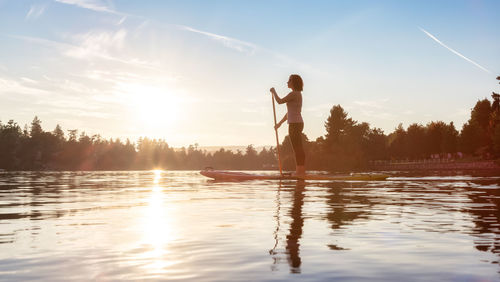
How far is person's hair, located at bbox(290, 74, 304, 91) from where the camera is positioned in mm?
16375

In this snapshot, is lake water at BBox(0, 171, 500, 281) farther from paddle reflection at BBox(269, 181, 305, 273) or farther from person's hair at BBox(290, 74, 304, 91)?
person's hair at BBox(290, 74, 304, 91)

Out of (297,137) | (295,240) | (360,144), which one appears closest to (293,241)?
(295,240)

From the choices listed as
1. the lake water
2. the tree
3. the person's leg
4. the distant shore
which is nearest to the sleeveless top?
the person's leg

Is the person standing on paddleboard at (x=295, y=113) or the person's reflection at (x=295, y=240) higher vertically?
the person standing on paddleboard at (x=295, y=113)

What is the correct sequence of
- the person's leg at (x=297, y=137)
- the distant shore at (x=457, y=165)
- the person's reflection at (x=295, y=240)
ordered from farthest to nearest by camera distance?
1. the distant shore at (x=457, y=165)
2. the person's leg at (x=297, y=137)
3. the person's reflection at (x=295, y=240)

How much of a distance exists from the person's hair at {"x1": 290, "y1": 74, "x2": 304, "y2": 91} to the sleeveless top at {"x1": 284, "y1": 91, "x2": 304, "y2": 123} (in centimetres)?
27

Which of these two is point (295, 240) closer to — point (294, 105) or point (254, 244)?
point (254, 244)

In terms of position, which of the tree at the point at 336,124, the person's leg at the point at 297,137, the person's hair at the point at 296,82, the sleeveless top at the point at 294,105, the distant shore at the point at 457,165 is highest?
the tree at the point at 336,124

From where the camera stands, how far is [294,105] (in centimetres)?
1614

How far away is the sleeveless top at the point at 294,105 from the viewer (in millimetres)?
16014

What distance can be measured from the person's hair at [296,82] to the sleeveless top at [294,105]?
27cm

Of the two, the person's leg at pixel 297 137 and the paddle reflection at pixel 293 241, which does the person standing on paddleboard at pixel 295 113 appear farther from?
the paddle reflection at pixel 293 241

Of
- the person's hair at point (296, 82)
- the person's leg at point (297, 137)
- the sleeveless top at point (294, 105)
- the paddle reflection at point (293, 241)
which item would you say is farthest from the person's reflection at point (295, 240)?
the person's hair at point (296, 82)

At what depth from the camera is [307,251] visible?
15.0 ft
